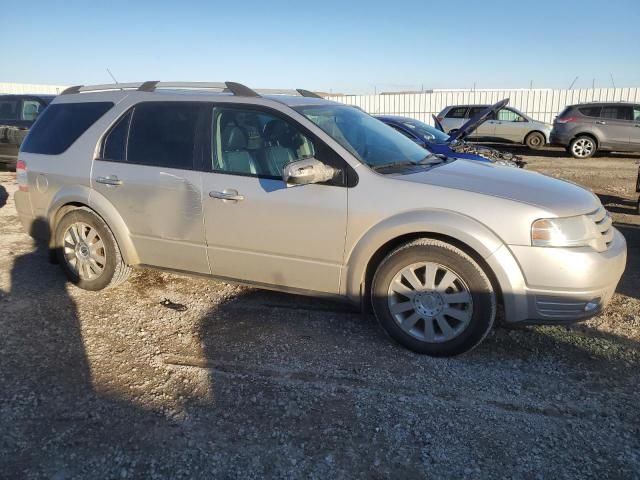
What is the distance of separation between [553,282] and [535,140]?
17093 millimetres

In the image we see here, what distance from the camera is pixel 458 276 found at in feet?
10.6

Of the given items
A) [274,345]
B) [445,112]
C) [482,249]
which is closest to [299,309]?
[274,345]

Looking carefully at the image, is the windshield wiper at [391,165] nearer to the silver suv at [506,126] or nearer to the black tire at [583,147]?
the black tire at [583,147]

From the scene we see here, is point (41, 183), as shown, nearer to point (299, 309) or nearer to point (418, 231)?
point (299, 309)

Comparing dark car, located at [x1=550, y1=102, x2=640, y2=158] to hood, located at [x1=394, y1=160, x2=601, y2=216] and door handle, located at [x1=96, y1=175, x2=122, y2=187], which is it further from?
door handle, located at [x1=96, y1=175, x2=122, y2=187]

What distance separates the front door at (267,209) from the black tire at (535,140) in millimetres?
16862

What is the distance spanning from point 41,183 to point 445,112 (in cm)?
1673

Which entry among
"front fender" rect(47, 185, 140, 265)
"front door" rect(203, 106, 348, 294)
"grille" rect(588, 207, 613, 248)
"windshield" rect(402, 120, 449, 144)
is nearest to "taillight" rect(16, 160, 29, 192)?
"front fender" rect(47, 185, 140, 265)

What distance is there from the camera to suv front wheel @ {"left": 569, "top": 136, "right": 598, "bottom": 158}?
52.1 ft

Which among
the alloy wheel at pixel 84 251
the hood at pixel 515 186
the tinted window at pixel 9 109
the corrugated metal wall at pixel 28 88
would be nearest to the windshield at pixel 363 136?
the hood at pixel 515 186

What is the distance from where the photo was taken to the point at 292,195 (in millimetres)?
3570

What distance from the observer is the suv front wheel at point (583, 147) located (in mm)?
15867

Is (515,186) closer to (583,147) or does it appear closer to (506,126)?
(583,147)

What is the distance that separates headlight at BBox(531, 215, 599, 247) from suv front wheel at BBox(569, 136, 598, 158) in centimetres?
1455
